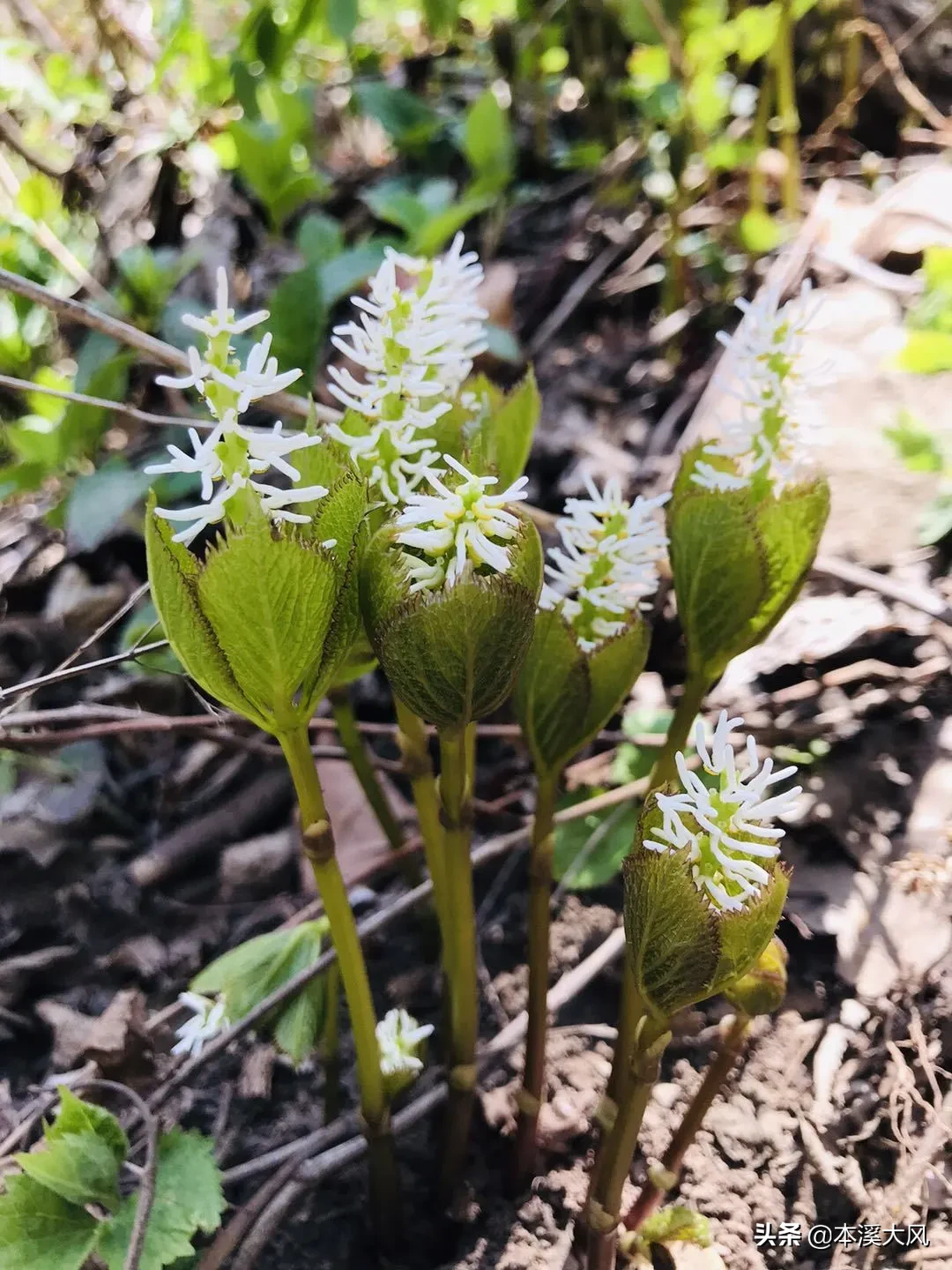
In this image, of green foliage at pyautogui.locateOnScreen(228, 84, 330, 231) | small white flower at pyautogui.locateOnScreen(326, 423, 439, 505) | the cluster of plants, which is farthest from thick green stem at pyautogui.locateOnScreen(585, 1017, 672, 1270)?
green foliage at pyautogui.locateOnScreen(228, 84, 330, 231)

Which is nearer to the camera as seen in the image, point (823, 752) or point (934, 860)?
point (934, 860)

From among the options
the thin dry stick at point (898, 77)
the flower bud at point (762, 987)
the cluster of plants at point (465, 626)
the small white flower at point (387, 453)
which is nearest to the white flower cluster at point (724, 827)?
the cluster of plants at point (465, 626)

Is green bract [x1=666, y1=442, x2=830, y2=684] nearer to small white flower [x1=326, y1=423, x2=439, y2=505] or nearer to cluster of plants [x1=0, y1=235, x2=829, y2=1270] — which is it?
cluster of plants [x1=0, y1=235, x2=829, y2=1270]

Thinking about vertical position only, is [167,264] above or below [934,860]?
above

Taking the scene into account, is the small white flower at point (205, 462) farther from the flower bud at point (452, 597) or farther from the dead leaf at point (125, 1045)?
the dead leaf at point (125, 1045)

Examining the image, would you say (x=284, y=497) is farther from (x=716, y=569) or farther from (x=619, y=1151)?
(x=619, y=1151)

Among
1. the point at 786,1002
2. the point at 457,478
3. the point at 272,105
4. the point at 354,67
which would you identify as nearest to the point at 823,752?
the point at 786,1002

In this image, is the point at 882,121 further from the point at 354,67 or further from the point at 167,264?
the point at 167,264
